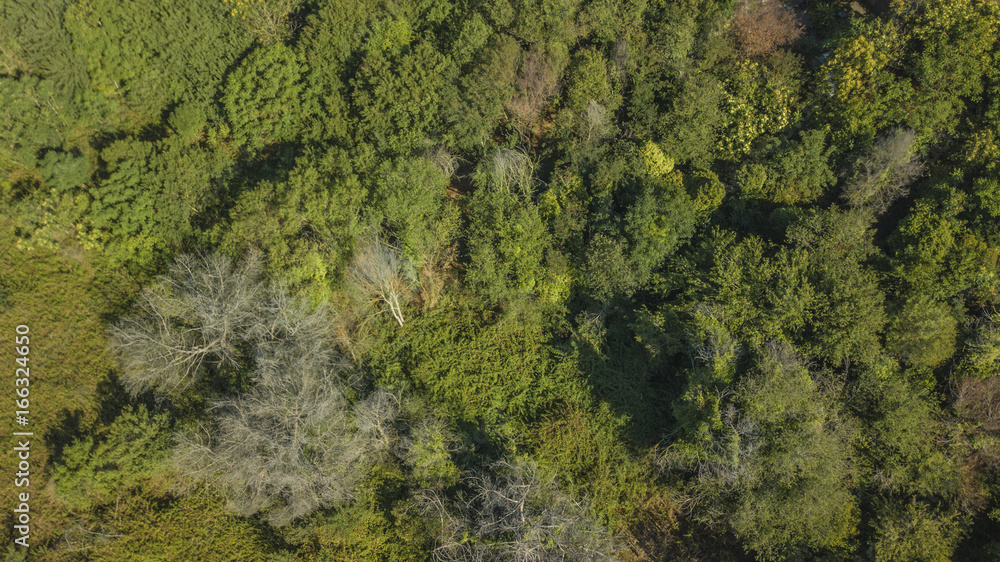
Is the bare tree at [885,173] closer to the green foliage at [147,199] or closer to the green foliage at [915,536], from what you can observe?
the green foliage at [915,536]

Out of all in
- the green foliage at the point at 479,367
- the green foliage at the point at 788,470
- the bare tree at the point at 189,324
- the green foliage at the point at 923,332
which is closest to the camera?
the green foliage at the point at 788,470

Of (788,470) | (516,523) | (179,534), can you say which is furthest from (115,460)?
(788,470)

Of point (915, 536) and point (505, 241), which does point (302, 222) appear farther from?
point (915, 536)

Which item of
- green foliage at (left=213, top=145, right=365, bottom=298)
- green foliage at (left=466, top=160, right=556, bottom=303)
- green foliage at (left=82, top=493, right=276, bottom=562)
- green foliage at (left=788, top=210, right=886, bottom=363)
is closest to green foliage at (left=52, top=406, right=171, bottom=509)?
green foliage at (left=82, top=493, right=276, bottom=562)

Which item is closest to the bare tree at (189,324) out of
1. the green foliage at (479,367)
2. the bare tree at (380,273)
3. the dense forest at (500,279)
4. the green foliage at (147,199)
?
the dense forest at (500,279)

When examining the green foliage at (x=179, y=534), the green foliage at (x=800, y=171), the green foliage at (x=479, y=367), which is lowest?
the green foliage at (x=179, y=534)

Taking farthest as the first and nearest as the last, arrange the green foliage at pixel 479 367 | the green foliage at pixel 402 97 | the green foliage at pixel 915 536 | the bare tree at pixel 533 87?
the bare tree at pixel 533 87, the green foliage at pixel 402 97, the green foliage at pixel 479 367, the green foliage at pixel 915 536

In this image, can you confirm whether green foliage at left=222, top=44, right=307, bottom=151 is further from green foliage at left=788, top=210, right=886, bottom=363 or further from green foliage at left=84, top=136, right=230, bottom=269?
green foliage at left=788, top=210, right=886, bottom=363

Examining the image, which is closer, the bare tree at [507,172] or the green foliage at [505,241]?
the green foliage at [505,241]
